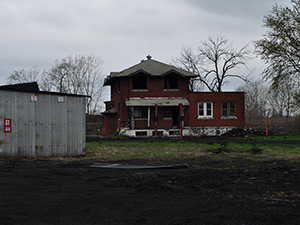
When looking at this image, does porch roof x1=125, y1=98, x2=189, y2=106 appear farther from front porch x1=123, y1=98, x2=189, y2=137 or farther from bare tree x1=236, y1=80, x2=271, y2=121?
bare tree x1=236, y1=80, x2=271, y2=121

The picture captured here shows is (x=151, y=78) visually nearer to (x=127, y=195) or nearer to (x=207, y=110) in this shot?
(x=207, y=110)

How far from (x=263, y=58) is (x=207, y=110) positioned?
25.3 feet

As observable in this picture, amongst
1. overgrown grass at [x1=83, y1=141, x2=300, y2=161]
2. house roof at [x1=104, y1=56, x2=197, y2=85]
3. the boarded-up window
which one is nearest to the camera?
overgrown grass at [x1=83, y1=141, x2=300, y2=161]

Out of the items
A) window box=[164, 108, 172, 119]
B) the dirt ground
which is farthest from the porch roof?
the dirt ground

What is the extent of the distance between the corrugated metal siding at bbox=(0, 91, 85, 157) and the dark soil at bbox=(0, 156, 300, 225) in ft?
14.4

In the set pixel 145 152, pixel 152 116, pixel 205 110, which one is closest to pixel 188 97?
pixel 205 110

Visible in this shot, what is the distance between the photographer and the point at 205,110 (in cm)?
3856

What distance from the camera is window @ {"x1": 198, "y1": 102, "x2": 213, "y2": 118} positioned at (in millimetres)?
38500

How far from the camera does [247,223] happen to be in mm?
5469

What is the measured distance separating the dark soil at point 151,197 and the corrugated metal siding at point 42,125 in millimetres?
4394

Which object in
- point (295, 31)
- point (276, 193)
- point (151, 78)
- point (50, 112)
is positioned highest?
point (295, 31)

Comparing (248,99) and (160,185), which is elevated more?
(248,99)

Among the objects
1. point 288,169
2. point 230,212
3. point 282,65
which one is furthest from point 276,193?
point 282,65

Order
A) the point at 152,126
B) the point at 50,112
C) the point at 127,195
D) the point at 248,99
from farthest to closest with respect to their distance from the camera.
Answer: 1. the point at 248,99
2. the point at 152,126
3. the point at 50,112
4. the point at 127,195
